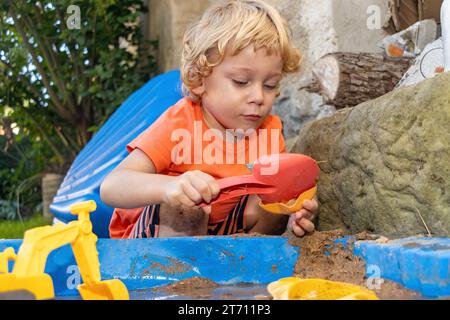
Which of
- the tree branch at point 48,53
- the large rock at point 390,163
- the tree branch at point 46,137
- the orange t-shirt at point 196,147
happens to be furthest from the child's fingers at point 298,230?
the tree branch at point 46,137

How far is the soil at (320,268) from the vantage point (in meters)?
1.11

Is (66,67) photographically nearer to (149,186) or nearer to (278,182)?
(149,186)

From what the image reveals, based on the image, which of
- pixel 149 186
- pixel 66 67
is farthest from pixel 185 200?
pixel 66 67

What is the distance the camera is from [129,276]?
1.24m

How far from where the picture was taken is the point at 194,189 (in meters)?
1.20

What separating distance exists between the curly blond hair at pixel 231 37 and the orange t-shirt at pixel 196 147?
10 centimetres

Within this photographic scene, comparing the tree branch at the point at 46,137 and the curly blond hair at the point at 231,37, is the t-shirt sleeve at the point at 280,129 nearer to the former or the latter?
the curly blond hair at the point at 231,37

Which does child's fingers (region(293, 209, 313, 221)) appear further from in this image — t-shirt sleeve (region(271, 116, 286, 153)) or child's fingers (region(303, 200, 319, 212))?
t-shirt sleeve (region(271, 116, 286, 153))

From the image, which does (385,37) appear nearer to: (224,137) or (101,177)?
(224,137)

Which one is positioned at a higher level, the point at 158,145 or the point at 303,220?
the point at 158,145

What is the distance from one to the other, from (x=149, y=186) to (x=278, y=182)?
0.92 feet

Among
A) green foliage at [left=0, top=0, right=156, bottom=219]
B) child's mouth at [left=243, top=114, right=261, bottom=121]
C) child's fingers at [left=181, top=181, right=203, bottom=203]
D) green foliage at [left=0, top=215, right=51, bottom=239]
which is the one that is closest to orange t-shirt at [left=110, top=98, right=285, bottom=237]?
child's mouth at [left=243, top=114, right=261, bottom=121]

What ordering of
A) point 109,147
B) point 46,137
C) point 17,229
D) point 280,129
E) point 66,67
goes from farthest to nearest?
point 46,137 < point 66,67 < point 17,229 < point 109,147 < point 280,129
